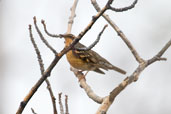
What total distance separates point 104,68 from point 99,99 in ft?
7.27

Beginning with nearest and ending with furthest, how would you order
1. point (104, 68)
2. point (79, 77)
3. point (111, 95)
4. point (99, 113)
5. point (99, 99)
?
point (99, 113), point (111, 95), point (99, 99), point (79, 77), point (104, 68)

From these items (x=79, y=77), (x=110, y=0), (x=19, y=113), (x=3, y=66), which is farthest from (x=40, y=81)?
(x=3, y=66)

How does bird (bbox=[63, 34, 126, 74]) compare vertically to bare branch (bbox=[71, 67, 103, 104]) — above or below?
above

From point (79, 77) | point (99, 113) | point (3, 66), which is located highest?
point (3, 66)

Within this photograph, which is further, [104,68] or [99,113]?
[104,68]

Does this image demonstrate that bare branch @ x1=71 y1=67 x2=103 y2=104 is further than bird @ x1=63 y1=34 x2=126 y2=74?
No

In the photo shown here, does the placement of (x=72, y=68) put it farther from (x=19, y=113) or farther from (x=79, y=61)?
(x=19, y=113)

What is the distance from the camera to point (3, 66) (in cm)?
570

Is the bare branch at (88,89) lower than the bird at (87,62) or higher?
lower

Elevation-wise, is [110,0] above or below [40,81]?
above

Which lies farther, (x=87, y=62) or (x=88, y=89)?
(x=87, y=62)

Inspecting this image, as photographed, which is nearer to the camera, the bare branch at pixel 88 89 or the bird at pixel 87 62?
the bare branch at pixel 88 89

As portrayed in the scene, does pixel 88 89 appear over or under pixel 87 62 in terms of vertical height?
under

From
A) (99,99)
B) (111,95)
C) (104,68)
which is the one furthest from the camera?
(104,68)
